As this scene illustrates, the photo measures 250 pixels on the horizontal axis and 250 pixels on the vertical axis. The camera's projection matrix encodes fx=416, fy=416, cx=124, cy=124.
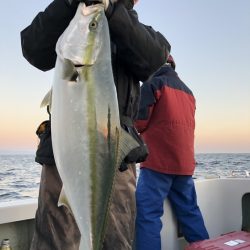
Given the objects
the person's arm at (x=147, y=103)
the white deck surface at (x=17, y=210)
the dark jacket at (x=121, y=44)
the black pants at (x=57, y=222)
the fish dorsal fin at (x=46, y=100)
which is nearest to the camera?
the fish dorsal fin at (x=46, y=100)

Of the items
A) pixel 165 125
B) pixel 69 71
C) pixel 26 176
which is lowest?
pixel 26 176

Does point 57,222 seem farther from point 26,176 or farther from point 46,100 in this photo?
point 26,176

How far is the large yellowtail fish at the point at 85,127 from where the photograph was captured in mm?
1731

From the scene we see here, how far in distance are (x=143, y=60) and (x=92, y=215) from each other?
0.91m

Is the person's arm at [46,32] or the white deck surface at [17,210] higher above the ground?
the person's arm at [46,32]

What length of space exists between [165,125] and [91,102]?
2365 millimetres

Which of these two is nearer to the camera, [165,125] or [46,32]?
[46,32]

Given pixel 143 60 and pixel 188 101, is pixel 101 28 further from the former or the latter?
pixel 188 101

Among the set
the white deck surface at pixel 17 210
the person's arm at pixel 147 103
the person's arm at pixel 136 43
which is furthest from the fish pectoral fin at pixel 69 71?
the person's arm at pixel 147 103

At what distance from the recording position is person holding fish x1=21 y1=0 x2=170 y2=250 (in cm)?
175

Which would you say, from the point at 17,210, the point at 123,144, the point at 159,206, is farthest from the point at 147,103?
the point at 123,144

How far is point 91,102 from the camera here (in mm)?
1758

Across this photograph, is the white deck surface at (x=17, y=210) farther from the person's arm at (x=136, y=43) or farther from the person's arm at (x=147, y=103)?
the person's arm at (x=136, y=43)

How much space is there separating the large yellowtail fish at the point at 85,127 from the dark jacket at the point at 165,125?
2151mm
